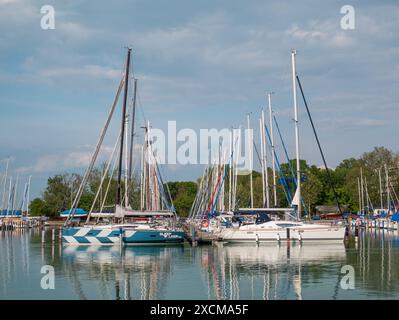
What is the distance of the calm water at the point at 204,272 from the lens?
2655 cm

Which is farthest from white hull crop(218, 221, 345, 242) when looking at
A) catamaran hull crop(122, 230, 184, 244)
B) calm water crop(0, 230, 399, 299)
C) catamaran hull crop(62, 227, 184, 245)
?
catamaran hull crop(62, 227, 184, 245)

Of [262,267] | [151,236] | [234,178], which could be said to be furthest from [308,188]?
[262,267]

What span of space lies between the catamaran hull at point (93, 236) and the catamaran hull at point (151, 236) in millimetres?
956

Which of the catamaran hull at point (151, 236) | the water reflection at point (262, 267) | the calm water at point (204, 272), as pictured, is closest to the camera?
the calm water at point (204, 272)

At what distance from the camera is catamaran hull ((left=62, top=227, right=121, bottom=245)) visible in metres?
49.7

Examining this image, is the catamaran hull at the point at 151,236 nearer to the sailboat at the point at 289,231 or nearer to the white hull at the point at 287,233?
the sailboat at the point at 289,231

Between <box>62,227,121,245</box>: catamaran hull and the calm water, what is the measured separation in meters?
0.87

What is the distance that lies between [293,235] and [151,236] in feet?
41.2

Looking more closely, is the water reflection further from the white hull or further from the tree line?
the tree line

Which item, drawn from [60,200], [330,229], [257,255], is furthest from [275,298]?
[60,200]

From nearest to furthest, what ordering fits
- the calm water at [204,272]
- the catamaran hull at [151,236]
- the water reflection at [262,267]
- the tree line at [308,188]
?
the calm water at [204,272] < the water reflection at [262,267] < the catamaran hull at [151,236] < the tree line at [308,188]

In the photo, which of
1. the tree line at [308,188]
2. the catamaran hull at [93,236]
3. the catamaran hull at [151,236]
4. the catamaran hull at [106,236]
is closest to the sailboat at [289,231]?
the catamaran hull at [151,236]
